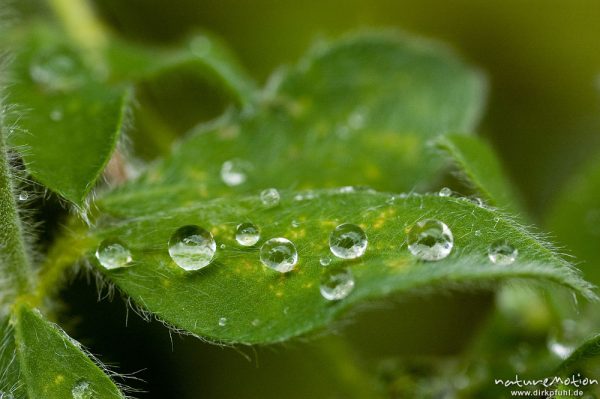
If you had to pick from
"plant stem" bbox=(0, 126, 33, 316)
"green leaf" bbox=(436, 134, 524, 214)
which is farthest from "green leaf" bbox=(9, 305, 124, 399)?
"green leaf" bbox=(436, 134, 524, 214)

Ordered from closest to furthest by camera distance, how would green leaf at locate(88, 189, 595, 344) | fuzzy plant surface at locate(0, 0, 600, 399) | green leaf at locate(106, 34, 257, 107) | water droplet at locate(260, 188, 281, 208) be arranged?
green leaf at locate(88, 189, 595, 344)
fuzzy plant surface at locate(0, 0, 600, 399)
water droplet at locate(260, 188, 281, 208)
green leaf at locate(106, 34, 257, 107)

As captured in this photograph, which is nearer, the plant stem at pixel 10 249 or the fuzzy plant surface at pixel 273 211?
the fuzzy plant surface at pixel 273 211

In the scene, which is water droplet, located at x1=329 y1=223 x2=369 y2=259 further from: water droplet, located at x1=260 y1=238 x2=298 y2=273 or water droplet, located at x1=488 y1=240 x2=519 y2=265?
water droplet, located at x1=488 y1=240 x2=519 y2=265

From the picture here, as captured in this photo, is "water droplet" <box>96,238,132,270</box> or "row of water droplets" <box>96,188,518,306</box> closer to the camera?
"row of water droplets" <box>96,188,518,306</box>

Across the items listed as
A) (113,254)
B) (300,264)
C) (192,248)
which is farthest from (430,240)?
(113,254)

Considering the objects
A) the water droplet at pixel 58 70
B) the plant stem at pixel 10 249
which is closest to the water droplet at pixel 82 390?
the plant stem at pixel 10 249

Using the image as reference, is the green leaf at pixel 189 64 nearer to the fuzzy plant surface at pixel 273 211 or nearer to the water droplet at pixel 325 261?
the fuzzy plant surface at pixel 273 211

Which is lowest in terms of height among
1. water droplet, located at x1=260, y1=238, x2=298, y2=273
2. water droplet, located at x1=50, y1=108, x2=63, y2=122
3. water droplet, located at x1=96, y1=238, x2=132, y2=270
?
water droplet, located at x1=96, y1=238, x2=132, y2=270

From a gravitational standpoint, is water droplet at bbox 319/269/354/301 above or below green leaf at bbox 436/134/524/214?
below
